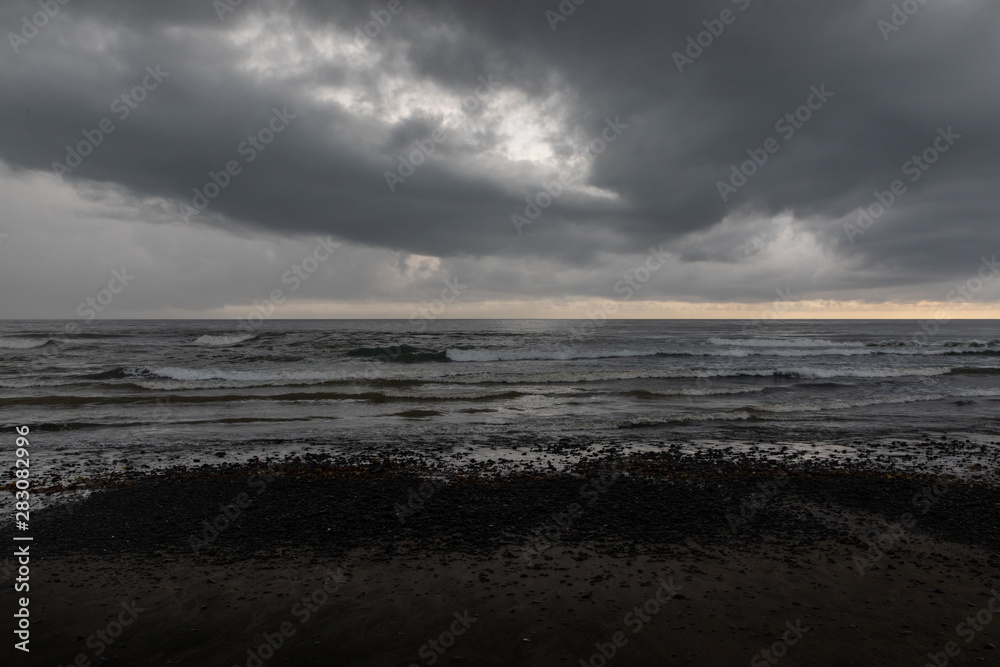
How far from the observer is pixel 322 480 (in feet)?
31.4

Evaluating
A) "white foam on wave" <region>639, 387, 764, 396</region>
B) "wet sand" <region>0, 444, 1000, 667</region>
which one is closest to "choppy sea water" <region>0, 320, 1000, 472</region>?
"white foam on wave" <region>639, 387, 764, 396</region>

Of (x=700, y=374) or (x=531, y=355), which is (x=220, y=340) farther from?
(x=700, y=374)

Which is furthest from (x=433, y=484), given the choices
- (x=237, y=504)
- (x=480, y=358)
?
(x=480, y=358)

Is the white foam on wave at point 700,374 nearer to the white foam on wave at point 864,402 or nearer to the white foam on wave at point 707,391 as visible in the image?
the white foam on wave at point 707,391

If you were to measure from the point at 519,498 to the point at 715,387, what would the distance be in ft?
59.4

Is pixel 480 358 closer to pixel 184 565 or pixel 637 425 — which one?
pixel 637 425

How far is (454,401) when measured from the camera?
67.1ft

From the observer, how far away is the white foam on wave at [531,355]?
126 feet

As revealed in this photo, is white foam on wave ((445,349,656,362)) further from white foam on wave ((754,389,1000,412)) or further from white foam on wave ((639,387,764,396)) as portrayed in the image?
white foam on wave ((754,389,1000,412))

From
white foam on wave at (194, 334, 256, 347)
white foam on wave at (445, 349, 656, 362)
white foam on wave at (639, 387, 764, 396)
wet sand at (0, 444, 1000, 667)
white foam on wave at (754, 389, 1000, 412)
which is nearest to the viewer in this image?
wet sand at (0, 444, 1000, 667)

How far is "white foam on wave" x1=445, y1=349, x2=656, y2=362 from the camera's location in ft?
126

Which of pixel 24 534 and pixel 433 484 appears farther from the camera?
pixel 433 484

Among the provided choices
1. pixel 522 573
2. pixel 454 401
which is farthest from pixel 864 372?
pixel 522 573

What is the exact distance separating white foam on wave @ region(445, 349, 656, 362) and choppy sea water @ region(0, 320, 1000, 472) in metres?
0.77
